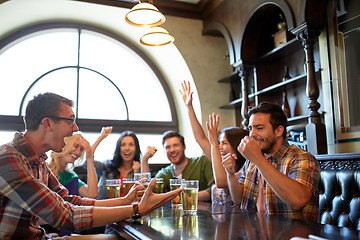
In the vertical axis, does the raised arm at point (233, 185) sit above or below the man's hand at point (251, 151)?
below

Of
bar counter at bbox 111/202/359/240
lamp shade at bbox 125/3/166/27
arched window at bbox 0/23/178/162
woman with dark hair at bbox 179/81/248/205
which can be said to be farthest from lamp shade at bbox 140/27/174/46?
arched window at bbox 0/23/178/162

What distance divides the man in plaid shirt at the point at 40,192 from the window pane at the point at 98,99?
117 inches

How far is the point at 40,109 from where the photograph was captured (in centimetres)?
155

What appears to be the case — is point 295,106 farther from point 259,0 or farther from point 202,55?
point 202,55

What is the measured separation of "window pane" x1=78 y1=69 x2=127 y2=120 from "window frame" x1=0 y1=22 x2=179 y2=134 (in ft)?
0.37

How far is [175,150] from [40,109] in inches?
63.0

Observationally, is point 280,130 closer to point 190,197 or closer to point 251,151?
point 251,151

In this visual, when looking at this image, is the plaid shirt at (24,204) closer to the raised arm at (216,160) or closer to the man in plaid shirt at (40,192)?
the man in plaid shirt at (40,192)

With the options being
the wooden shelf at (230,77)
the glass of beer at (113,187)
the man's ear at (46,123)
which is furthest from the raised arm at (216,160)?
the wooden shelf at (230,77)

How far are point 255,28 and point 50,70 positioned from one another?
8.68ft

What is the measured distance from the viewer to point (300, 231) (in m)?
1.10

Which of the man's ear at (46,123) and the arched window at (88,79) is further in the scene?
the arched window at (88,79)

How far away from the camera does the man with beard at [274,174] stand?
1.57 m

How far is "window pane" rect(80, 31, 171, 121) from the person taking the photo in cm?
468
